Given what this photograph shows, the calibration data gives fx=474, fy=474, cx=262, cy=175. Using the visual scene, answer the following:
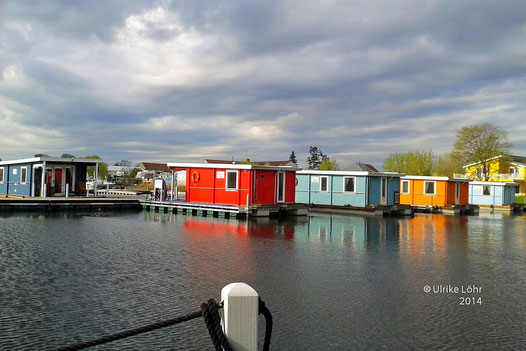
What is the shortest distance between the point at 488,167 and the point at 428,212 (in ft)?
87.1

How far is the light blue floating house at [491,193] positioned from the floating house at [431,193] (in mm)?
10049

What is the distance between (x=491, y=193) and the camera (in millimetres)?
47656

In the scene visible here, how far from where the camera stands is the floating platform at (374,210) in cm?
3144

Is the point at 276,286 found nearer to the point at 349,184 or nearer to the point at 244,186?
the point at 244,186

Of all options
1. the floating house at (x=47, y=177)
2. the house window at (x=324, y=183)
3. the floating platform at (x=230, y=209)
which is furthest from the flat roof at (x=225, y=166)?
the floating house at (x=47, y=177)

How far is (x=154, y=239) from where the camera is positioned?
1611cm

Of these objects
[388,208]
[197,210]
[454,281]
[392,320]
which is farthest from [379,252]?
[388,208]

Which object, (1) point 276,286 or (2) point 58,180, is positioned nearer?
(1) point 276,286

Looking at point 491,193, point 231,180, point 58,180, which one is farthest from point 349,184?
point 491,193

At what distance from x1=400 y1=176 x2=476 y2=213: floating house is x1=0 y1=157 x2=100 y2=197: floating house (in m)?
23.8

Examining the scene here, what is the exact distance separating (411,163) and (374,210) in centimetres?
3581

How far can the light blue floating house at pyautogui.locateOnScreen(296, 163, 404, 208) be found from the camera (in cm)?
3231

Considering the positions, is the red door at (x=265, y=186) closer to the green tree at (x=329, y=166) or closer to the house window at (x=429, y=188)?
the house window at (x=429, y=188)

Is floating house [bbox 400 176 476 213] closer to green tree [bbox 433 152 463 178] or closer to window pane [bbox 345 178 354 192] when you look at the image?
window pane [bbox 345 178 354 192]
